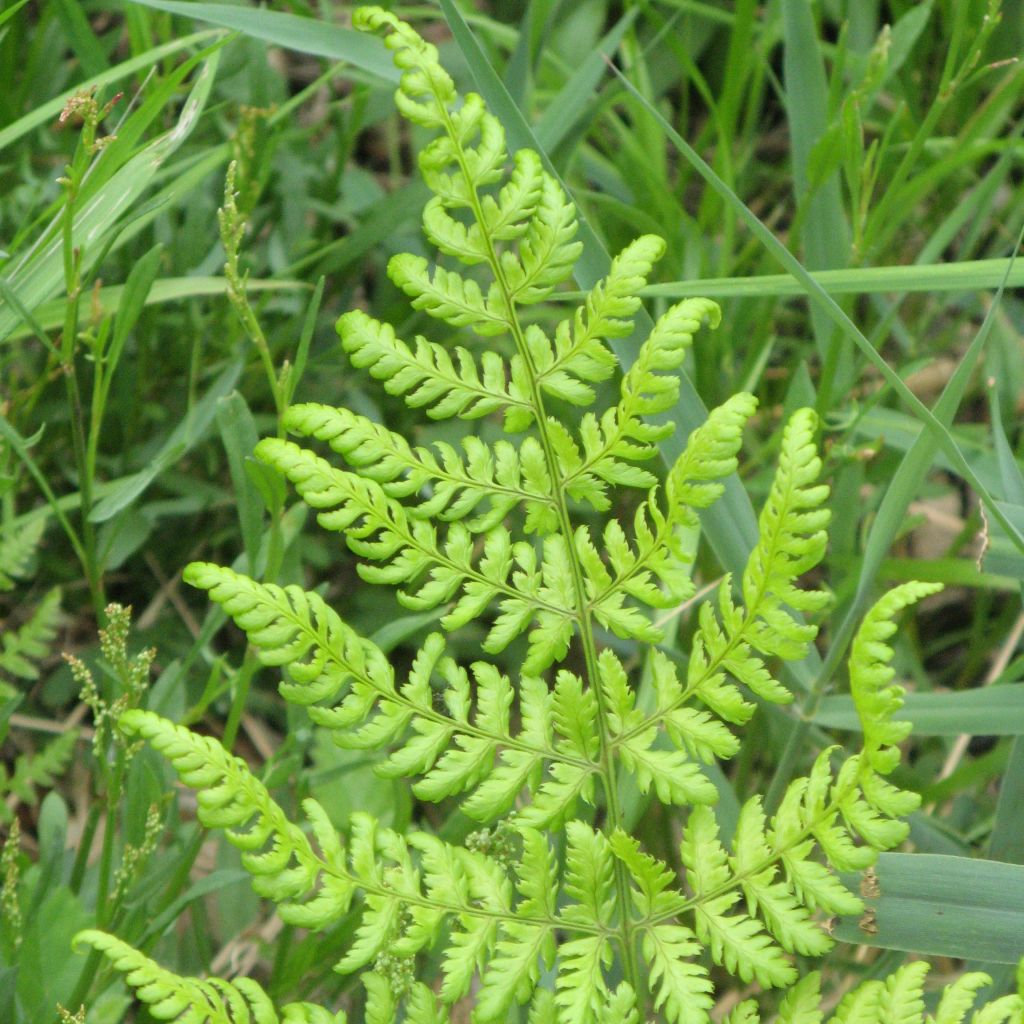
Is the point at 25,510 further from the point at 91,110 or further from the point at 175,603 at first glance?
the point at 91,110

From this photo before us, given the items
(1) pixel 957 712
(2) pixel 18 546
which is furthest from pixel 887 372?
(2) pixel 18 546

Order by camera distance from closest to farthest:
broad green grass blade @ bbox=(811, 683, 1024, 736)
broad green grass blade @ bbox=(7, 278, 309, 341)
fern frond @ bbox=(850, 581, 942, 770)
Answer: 1. fern frond @ bbox=(850, 581, 942, 770)
2. broad green grass blade @ bbox=(811, 683, 1024, 736)
3. broad green grass blade @ bbox=(7, 278, 309, 341)

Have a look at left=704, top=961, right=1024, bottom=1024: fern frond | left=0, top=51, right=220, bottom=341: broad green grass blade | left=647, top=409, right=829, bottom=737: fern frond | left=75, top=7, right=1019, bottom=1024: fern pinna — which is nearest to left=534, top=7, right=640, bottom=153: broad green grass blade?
left=0, top=51, right=220, bottom=341: broad green grass blade

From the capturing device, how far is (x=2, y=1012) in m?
1.14

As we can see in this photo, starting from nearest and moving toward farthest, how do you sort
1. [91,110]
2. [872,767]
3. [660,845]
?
1. [872,767]
2. [91,110]
3. [660,845]

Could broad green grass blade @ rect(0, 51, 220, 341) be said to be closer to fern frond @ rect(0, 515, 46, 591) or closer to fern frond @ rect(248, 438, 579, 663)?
fern frond @ rect(0, 515, 46, 591)

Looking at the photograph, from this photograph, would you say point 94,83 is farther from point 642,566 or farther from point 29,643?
point 642,566

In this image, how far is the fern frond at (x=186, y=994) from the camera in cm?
82

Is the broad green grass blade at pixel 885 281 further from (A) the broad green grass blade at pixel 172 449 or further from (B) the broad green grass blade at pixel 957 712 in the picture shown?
(A) the broad green grass blade at pixel 172 449

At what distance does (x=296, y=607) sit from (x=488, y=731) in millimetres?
166

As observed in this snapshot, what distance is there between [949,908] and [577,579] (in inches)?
18.2

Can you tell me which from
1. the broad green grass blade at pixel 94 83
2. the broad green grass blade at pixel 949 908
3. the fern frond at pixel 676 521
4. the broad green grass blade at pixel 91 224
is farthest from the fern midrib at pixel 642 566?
the broad green grass blade at pixel 94 83

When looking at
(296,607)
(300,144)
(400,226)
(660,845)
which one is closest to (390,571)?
(296,607)

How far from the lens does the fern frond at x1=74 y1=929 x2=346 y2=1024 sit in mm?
824
